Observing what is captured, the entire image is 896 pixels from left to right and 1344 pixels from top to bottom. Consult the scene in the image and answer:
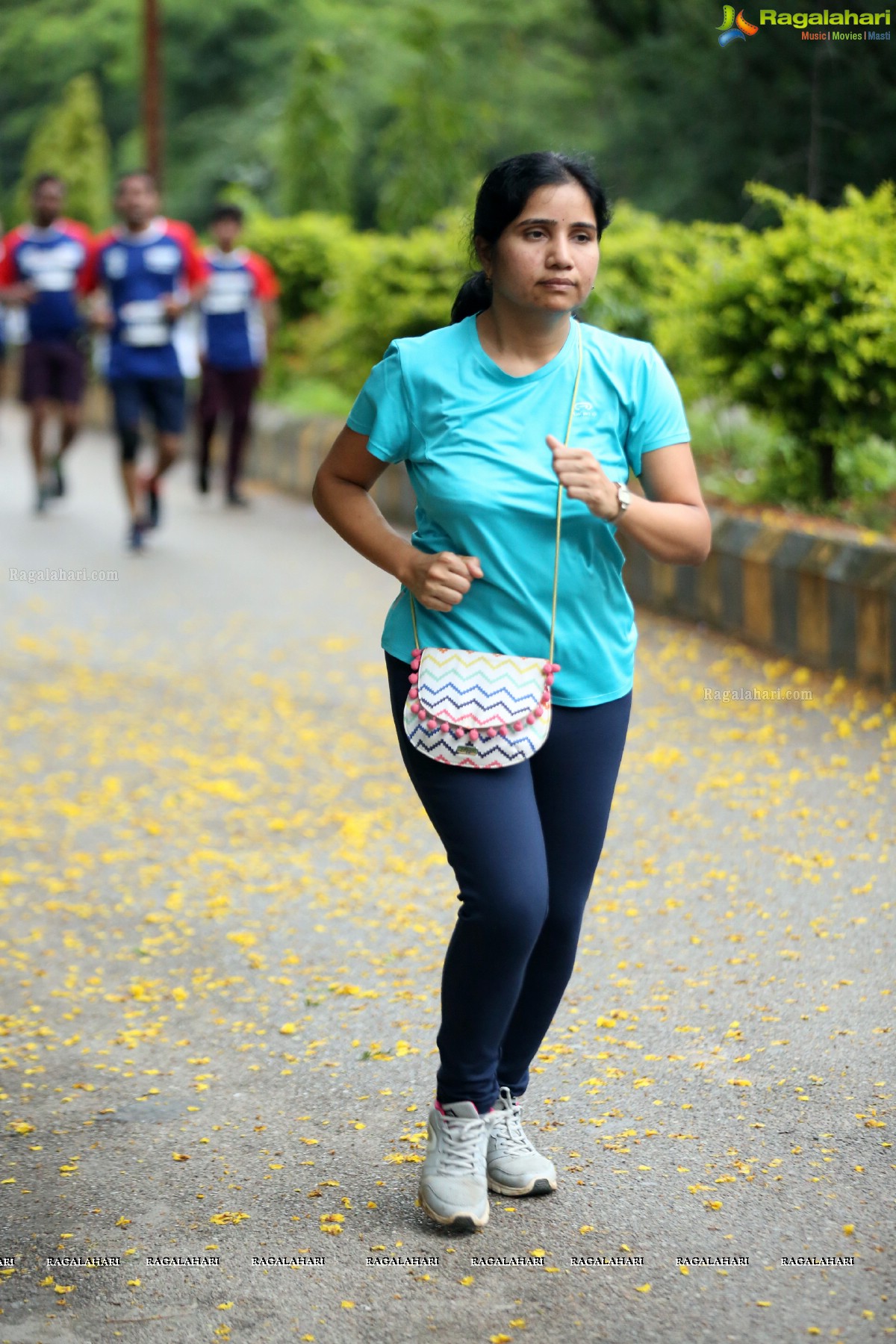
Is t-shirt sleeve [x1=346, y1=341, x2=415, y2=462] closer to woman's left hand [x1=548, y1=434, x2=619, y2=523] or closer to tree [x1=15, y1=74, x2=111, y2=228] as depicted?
woman's left hand [x1=548, y1=434, x2=619, y2=523]

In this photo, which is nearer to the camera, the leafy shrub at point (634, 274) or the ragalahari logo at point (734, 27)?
the leafy shrub at point (634, 274)

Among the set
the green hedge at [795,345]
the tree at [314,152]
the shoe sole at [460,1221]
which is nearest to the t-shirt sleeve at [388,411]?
the shoe sole at [460,1221]

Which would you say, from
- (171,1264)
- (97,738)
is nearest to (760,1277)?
(171,1264)

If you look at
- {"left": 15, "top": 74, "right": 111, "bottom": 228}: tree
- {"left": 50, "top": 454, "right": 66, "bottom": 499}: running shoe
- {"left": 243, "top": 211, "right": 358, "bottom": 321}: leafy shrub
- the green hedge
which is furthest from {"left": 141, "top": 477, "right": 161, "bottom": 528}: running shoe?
{"left": 15, "top": 74, "right": 111, "bottom": 228}: tree

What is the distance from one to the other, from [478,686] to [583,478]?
0.42 metres

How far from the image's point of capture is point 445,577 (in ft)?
10.1

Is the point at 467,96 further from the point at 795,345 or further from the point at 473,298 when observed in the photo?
the point at 473,298

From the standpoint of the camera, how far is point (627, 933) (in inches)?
198

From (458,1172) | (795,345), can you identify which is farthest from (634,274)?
(458,1172)

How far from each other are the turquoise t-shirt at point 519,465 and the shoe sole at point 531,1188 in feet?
3.21

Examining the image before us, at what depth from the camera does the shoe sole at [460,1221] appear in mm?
3289

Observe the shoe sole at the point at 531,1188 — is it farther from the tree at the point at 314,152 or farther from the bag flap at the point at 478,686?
the tree at the point at 314,152

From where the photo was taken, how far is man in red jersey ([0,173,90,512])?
40.5 ft

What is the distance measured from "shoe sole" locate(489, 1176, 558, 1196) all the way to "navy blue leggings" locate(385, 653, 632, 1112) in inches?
7.9
